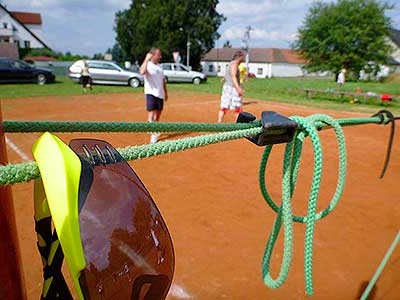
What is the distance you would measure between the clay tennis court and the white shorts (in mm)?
1522

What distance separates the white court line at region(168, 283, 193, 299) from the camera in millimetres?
1984

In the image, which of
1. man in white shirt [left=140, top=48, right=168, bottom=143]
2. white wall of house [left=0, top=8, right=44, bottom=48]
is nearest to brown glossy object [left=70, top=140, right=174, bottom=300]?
man in white shirt [left=140, top=48, right=168, bottom=143]

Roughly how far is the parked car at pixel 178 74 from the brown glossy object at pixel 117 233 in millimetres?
19857

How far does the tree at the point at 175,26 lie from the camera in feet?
115

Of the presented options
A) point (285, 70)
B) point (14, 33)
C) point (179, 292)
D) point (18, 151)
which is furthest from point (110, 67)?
point (285, 70)

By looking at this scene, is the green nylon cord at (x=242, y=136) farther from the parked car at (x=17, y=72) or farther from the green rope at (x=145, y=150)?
the parked car at (x=17, y=72)

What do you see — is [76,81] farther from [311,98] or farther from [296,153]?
[296,153]

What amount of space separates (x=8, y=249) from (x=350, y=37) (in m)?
36.0

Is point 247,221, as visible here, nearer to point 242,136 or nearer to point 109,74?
point 242,136

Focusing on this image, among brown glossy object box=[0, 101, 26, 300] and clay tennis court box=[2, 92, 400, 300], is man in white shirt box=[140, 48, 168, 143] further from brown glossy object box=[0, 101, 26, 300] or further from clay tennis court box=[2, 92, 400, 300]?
brown glossy object box=[0, 101, 26, 300]

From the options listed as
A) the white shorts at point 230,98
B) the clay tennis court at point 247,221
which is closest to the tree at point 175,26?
the white shorts at point 230,98

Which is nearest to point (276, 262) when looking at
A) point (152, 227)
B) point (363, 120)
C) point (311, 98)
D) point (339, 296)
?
point (339, 296)

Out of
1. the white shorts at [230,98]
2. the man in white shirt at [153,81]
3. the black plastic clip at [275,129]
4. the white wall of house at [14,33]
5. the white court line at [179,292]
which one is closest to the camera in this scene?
the black plastic clip at [275,129]

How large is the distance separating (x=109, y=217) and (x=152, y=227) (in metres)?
0.10
